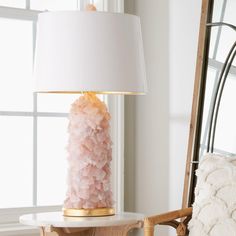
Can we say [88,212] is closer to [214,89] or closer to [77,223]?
[77,223]

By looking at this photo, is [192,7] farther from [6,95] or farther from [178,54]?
[6,95]

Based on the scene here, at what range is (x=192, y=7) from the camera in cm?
349

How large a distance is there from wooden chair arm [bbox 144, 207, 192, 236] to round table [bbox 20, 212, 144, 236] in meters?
0.13

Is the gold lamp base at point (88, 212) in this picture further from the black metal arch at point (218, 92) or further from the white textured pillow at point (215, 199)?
the black metal arch at point (218, 92)

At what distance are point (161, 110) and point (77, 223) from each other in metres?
1.13

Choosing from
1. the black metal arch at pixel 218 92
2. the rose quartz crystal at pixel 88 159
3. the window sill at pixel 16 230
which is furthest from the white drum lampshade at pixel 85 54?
the window sill at pixel 16 230

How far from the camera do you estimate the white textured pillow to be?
8.57 feet

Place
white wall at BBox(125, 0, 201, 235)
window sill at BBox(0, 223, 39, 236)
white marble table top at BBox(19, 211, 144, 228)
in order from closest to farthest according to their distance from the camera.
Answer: white marble table top at BBox(19, 211, 144, 228), window sill at BBox(0, 223, 39, 236), white wall at BBox(125, 0, 201, 235)

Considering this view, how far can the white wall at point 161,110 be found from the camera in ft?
11.6

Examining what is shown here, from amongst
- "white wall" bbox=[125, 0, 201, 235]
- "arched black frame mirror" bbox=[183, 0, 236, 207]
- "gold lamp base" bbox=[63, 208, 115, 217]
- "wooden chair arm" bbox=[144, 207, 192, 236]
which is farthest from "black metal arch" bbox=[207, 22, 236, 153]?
"gold lamp base" bbox=[63, 208, 115, 217]

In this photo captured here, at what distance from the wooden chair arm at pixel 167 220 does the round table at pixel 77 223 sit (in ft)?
0.43

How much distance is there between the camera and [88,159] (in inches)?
118

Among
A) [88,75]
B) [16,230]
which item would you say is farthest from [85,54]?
[16,230]

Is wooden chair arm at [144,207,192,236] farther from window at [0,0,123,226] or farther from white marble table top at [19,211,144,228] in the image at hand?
window at [0,0,123,226]
